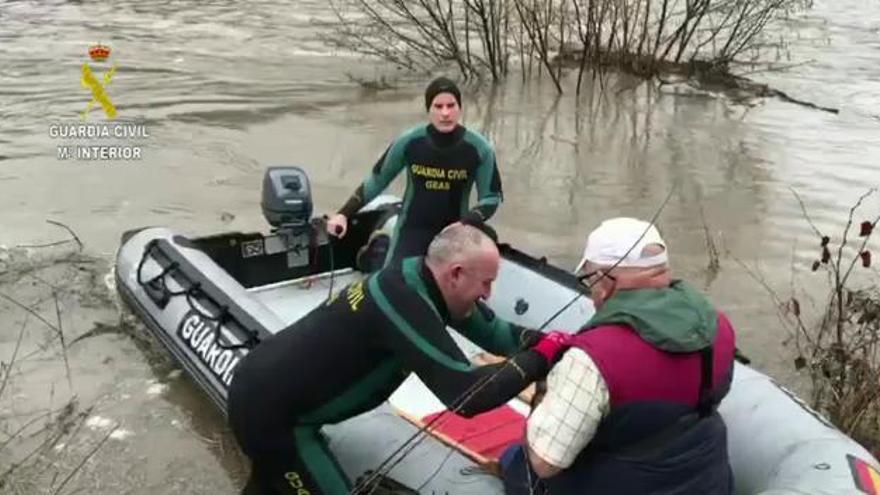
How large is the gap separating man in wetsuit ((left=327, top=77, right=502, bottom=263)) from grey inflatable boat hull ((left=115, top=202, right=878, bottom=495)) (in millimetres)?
355

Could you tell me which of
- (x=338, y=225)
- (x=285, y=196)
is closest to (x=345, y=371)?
(x=338, y=225)

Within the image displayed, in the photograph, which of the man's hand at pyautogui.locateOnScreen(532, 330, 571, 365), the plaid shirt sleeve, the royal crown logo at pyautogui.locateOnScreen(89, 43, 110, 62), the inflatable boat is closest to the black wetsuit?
the inflatable boat

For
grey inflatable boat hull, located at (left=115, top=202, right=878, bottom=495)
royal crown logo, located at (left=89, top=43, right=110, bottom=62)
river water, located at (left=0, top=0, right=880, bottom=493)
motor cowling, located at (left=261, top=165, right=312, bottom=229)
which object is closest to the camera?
grey inflatable boat hull, located at (left=115, top=202, right=878, bottom=495)

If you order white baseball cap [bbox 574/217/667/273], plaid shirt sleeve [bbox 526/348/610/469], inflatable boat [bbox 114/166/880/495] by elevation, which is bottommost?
inflatable boat [bbox 114/166/880/495]

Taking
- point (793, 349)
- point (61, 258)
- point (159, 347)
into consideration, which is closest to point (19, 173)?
point (61, 258)

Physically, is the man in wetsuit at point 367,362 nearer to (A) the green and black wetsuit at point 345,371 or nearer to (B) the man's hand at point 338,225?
(A) the green and black wetsuit at point 345,371

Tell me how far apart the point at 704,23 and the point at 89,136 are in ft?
27.9

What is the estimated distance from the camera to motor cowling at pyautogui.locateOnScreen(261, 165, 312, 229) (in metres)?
5.66

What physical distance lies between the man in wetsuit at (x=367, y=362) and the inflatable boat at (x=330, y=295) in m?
0.28

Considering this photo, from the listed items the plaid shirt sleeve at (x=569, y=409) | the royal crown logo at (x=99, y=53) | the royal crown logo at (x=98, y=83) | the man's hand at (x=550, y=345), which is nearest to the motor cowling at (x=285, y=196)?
the man's hand at (x=550, y=345)

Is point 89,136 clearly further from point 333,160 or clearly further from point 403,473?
point 403,473

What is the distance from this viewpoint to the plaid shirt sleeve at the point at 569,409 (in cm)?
247

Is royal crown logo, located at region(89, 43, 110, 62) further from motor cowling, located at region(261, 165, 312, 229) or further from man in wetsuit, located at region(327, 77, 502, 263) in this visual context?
man in wetsuit, located at region(327, 77, 502, 263)

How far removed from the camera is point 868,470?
3.05 meters
